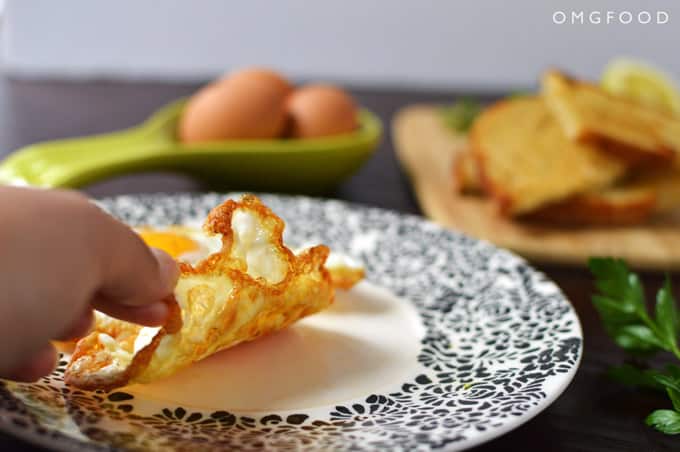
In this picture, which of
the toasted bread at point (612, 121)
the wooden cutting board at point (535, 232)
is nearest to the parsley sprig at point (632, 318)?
the wooden cutting board at point (535, 232)

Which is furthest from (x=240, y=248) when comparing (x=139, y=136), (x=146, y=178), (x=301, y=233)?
(x=146, y=178)

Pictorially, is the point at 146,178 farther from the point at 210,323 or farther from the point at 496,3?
the point at 496,3

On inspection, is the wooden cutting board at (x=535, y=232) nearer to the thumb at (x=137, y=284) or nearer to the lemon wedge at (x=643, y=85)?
the lemon wedge at (x=643, y=85)

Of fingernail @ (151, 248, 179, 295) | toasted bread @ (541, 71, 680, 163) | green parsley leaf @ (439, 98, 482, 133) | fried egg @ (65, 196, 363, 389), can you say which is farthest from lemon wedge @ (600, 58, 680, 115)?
fingernail @ (151, 248, 179, 295)

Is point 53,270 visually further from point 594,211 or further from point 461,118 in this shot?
point 461,118

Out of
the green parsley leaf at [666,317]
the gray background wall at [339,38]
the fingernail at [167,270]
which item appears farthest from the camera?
the gray background wall at [339,38]
